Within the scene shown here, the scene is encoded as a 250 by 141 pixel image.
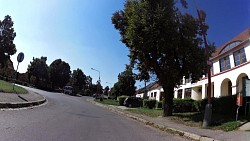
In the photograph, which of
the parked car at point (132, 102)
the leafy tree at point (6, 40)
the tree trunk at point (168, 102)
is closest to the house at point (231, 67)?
the tree trunk at point (168, 102)

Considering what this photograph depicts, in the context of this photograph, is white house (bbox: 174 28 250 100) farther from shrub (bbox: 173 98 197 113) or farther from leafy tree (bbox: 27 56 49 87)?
leafy tree (bbox: 27 56 49 87)

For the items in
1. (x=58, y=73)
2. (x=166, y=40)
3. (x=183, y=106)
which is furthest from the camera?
(x=58, y=73)

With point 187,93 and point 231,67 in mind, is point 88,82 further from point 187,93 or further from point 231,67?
point 231,67

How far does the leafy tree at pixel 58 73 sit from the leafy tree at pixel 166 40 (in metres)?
87.7

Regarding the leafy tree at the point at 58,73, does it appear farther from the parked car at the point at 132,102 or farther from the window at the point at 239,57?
the window at the point at 239,57

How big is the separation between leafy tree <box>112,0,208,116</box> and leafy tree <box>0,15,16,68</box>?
51718 mm

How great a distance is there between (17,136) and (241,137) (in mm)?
8049

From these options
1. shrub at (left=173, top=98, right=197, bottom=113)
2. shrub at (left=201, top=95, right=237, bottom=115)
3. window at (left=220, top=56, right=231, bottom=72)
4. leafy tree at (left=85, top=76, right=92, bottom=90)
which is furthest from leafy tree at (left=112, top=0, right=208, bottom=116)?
leafy tree at (left=85, top=76, right=92, bottom=90)

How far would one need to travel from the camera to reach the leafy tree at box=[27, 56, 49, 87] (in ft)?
342

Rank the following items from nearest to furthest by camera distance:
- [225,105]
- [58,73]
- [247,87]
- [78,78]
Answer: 1. [247,87]
2. [225,105]
3. [58,73]
4. [78,78]

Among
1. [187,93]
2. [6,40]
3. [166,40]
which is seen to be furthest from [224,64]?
[6,40]

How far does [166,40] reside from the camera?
21109 millimetres

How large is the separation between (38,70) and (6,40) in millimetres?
36272

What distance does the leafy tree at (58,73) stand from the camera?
10741 cm
